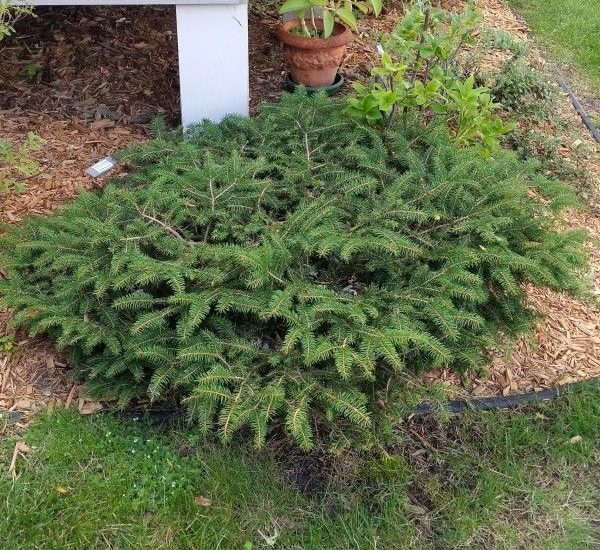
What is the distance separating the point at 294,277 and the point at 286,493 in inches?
31.0

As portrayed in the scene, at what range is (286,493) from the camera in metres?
2.38

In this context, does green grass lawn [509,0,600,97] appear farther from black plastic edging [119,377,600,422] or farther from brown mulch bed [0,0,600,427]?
black plastic edging [119,377,600,422]

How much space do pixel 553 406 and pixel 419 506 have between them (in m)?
0.79

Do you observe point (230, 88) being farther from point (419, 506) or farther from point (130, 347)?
point (419, 506)

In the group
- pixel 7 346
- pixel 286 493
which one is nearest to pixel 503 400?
pixel 286 493

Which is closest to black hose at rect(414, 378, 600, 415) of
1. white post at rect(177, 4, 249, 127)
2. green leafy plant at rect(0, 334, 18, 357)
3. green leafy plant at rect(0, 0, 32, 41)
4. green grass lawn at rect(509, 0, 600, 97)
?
green leafy plant at rect(0, 334, 18, 357)

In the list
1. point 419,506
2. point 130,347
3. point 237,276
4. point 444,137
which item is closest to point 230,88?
point 444,137

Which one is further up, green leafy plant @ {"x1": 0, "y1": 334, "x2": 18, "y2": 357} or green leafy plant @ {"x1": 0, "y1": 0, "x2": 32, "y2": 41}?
green leafy plant @ {"x1": 0, "y1": 0, "x2": 32, "y2": 41}

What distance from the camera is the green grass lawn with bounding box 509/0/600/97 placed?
538 cm

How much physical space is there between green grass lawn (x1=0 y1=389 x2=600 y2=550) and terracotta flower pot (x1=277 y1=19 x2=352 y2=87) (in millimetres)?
2270

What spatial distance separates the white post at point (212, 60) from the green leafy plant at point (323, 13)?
1.21ft

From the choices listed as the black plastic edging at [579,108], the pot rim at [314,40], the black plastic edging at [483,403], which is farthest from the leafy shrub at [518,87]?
the black plastic edging at [483,403]

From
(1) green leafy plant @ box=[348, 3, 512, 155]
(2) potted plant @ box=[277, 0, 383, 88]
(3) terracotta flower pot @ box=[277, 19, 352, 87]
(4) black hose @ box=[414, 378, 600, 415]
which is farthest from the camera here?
(3) terracotta flower pot @ box=[277, 19, 352, 87]

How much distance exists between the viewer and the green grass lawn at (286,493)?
7.40 feet
